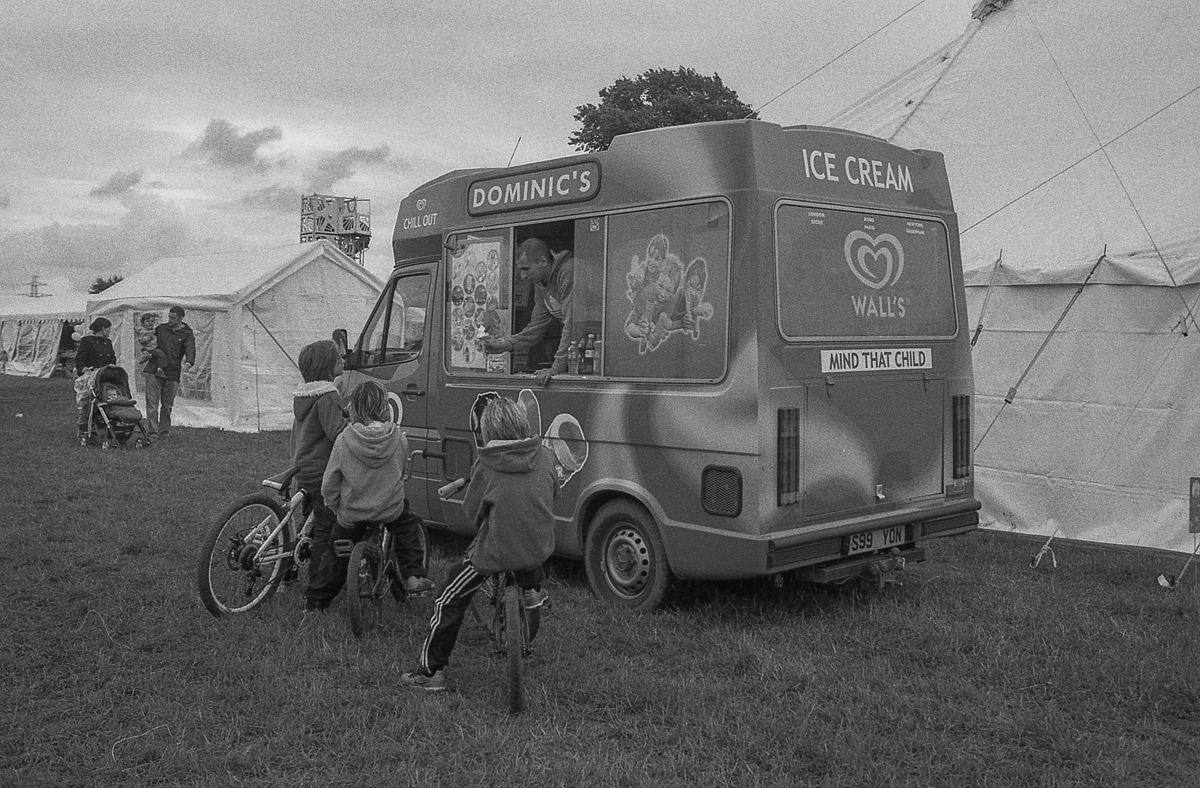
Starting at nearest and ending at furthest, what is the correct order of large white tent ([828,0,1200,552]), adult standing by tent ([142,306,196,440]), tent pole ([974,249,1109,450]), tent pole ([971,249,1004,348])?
→ large white tent ([828,0,1200,552]), tent pole ([974,249,1109,450]), tent pole ([971,249,1004,348]), adult standing by tent ([142,306,196,440])

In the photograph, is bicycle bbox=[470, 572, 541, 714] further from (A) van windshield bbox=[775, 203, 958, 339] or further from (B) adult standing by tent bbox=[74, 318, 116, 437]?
(B) adult standing by tent bbox=[74, 318, 116, 437]

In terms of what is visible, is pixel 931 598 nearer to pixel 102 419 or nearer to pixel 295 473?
pixel 295 473

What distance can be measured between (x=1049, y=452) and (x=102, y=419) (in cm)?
1225

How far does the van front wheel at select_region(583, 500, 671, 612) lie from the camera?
631 centimetres

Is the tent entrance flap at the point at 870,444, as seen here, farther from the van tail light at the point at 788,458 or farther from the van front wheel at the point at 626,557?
the van front wheel at the point at 626,557

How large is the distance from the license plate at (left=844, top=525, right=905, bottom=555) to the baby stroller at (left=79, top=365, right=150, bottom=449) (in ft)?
38.3

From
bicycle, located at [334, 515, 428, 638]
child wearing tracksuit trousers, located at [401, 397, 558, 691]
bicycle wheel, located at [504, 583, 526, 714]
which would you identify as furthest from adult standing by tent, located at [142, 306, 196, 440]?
bicycle wheel, located at [504, 583, 526, 714]

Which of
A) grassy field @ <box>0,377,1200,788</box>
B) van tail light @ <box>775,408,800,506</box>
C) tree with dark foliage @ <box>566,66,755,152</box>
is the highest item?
tree with dark foliage @ <box>566,66,755,152</box>

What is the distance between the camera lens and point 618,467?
645 cm

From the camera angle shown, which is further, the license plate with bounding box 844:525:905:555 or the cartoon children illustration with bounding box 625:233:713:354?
the license plate with bounding box 844:525:905:555

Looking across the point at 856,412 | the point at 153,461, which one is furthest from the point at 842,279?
the point at 153,461

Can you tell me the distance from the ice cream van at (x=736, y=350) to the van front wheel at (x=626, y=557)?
13mm

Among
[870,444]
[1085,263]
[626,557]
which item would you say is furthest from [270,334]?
[870,444]

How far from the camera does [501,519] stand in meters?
4.91
